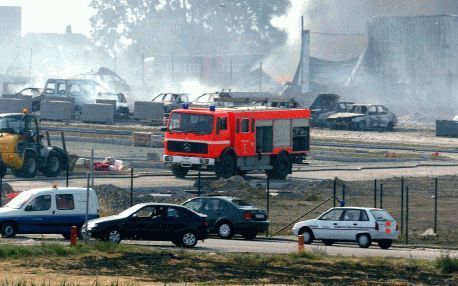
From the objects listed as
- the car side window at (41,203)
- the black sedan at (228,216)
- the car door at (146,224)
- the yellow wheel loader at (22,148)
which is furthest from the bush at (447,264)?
the yellow wheel loader at (22,148)

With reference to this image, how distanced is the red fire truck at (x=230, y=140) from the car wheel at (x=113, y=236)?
16.4 metres

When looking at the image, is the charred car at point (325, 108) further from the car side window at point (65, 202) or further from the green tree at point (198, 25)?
the green tree at point (198, 25)

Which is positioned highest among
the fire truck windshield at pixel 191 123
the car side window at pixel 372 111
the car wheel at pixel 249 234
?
the car side window at pixel 372 111

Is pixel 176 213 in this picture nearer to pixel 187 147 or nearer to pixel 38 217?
pixel 38 217

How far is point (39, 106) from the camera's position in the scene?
83.0 m

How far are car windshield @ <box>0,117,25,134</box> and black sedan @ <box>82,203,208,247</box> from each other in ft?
49.6

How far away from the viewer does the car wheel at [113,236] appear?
3391 centimetres

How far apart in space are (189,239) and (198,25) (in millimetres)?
136166

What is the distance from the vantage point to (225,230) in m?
38.3

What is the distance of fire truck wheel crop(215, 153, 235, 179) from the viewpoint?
50562mm

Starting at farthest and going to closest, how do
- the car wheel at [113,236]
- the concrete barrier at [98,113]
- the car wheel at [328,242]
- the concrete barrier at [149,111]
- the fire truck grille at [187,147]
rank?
the concrete barrier at [149,111], the concrete barrier at [98,113], the fire truck grille at [187,147], the car wheel at [328,242], the car wheel at [113,236]

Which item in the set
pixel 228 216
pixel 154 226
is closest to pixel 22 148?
pixel 228 216

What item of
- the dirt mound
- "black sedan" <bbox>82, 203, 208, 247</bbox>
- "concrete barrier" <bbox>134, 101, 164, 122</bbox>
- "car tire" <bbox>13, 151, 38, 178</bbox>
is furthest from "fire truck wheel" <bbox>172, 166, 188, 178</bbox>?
"concrete barrier" <bbox>134, 101, 164, 122</bbox>

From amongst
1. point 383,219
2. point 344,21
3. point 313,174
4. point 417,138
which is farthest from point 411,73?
point 383,219
